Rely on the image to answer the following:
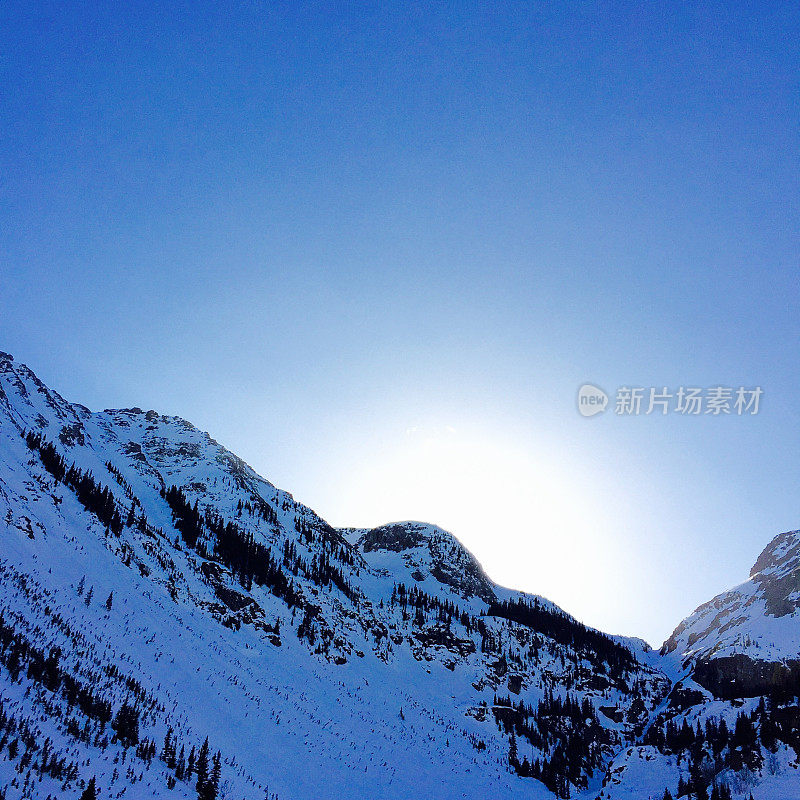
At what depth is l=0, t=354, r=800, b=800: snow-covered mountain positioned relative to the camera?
29.1m

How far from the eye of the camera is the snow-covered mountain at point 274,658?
29078mm

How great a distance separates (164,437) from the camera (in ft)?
513

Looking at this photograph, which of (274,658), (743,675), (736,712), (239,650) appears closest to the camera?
(239,650)

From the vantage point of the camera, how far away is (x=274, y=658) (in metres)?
73.1

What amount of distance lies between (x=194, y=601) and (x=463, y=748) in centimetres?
4564

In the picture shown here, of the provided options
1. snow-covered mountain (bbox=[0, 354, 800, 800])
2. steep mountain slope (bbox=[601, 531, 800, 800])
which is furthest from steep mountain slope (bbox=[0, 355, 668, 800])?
steep mountain slope (bbox=[601, 531, 800, 800])

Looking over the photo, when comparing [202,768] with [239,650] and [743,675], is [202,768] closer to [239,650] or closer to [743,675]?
[239,650]

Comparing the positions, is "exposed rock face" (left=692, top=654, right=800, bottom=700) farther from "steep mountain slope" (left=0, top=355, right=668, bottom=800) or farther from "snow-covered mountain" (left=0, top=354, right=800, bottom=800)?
"steep mountain slope" (left=0, top=355, right=668, bottom=800)

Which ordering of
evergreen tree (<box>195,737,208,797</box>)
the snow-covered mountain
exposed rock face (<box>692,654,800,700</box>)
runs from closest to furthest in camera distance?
evergreen tree (<box>195,737,208,797</box>)
the snow-covered mountain
exposed rock face (<box>692,654,800,700</box>)

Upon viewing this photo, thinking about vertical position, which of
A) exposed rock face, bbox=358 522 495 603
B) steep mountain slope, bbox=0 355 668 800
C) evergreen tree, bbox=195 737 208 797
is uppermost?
exposed rock face, bbox=358 522 495 603

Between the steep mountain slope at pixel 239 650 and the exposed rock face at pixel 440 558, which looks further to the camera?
the exposed rock face at pixel 440 558

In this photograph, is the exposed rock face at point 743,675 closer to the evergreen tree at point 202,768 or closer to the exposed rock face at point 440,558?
the exposed rock face at point 440,558

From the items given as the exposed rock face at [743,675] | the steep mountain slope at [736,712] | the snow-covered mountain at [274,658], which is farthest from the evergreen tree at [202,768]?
the exposed rock face at [743,675]

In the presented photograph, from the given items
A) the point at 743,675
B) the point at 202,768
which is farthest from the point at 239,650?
the point at 743,675
